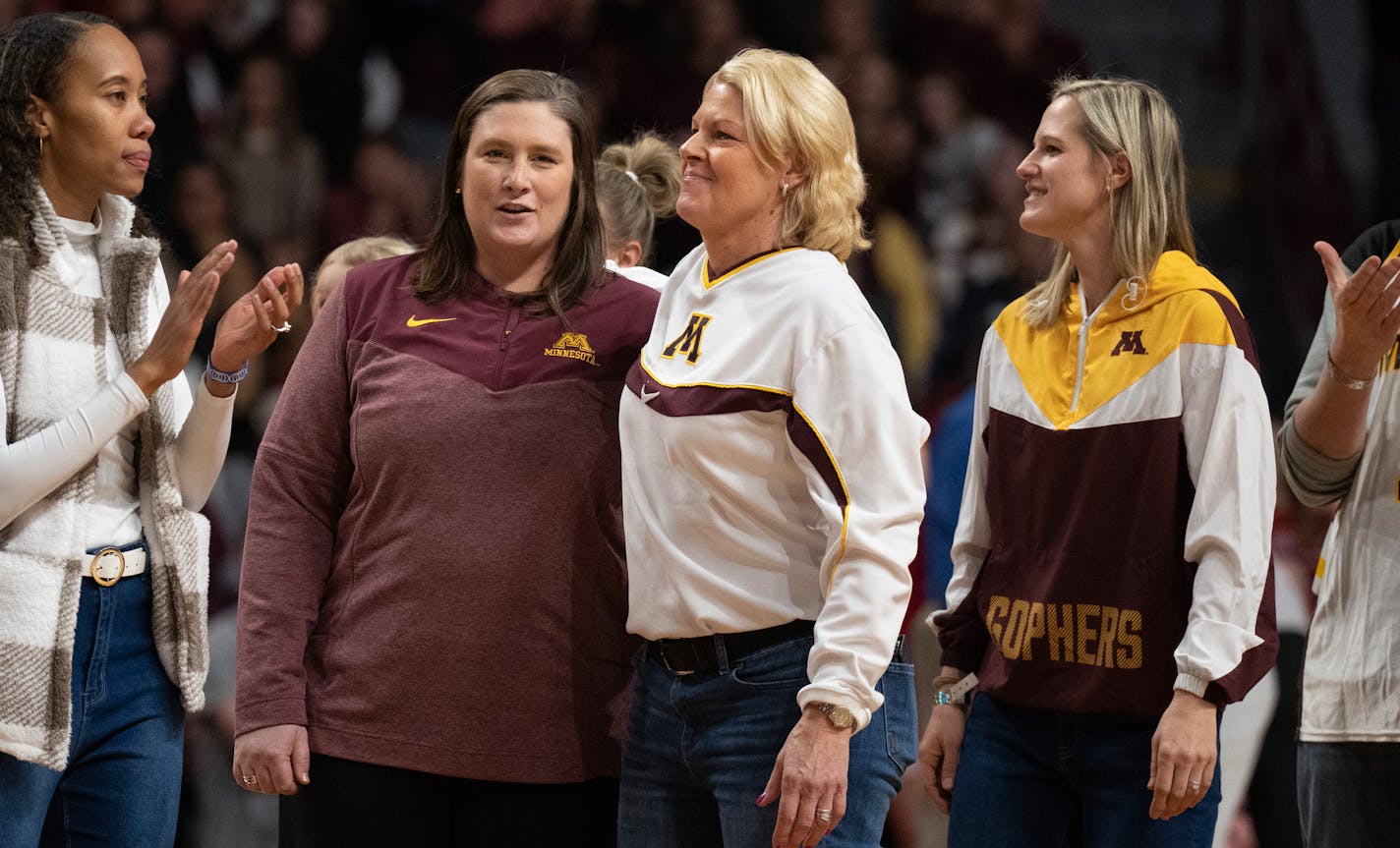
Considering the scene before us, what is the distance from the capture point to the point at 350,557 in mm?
2549

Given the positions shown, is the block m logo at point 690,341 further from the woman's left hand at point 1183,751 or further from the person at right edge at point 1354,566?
the person at right edge at point 1354,566

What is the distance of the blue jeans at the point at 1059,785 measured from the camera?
240cm

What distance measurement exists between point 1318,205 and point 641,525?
16.1ft

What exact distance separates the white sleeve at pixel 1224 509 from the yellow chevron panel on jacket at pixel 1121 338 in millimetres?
46

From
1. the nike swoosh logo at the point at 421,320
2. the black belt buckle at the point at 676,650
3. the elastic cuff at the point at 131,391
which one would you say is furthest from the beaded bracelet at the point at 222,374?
the black belt buckle at the point at 676,650

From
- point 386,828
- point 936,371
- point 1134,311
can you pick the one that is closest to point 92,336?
point 386,828

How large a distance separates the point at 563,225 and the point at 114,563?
2.83 feet

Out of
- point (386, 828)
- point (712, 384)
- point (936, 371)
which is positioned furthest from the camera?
point (936, 371)

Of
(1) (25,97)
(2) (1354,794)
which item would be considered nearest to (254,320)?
(1) (25,97)

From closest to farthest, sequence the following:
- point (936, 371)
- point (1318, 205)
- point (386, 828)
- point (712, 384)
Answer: point (712, 384) < point (386, 828) < point (936, 371) < point (1318, 205)

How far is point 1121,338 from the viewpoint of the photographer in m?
2.54

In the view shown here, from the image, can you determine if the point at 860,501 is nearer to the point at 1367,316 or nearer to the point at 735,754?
the point at 735,754

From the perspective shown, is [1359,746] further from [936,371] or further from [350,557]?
[936,371]

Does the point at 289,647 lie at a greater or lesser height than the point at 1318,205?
lesser
